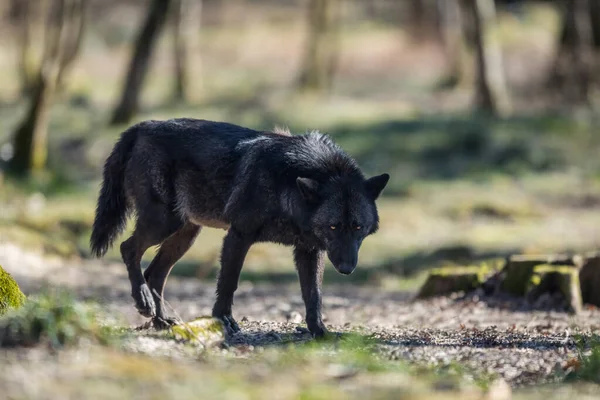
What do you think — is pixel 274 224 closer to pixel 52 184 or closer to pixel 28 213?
pixel 28 213

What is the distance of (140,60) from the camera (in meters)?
26.0

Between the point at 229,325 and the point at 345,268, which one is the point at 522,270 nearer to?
the point at 345,268

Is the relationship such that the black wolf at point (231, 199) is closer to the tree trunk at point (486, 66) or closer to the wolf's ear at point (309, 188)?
the wolf's ear at point (309, 188)

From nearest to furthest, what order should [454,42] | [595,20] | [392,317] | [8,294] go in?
[8,294]
[392,317]
[595,20]
[454,42]

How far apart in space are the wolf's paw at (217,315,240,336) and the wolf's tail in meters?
1.82

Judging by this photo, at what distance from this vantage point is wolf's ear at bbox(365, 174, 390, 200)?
342 inches

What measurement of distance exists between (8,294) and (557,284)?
6802mm

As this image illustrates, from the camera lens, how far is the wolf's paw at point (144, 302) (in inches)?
355

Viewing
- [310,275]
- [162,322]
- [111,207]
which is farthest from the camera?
[111,207]

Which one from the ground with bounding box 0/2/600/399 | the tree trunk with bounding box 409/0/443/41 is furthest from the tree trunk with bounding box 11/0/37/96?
the tree trunk with bounding box 409/0/443/41

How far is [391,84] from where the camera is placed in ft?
125

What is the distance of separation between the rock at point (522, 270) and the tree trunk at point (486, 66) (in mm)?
15539

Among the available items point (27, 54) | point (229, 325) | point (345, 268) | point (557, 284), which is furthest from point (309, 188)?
point (27, 54)

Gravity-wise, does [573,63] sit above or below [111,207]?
above
